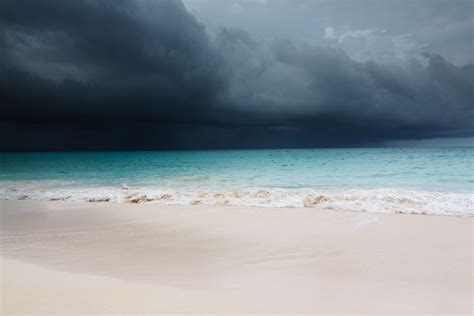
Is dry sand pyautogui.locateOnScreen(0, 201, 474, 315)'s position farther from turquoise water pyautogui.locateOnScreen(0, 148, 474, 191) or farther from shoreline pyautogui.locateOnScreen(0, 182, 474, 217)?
turquoise water pyautogui.locateOnScreen(0, 148, 474, 191)

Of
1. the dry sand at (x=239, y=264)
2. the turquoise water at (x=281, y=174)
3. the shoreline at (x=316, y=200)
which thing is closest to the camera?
the dry sand at (x=239, y=264)

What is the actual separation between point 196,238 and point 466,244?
614 cm

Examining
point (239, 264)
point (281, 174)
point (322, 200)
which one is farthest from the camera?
point (281, 174)

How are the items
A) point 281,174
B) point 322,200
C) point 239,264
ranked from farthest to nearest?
point 281,174
point 322,200
point 239,264

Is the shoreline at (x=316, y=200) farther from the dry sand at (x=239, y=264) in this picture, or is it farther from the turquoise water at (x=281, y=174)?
the turquoise water at (x=281, y=174)

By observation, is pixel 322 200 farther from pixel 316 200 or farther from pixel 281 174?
pixel 281 174

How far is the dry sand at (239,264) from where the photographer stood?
11.1 feet

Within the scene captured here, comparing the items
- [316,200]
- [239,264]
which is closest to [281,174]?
[316,200]

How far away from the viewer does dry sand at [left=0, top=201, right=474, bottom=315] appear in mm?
3379

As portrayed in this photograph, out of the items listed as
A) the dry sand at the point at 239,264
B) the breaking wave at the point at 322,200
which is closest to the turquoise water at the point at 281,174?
the breaking wave at the point at 322,200

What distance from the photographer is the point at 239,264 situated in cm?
504

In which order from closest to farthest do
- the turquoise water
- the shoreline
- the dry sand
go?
the dry sand
the shoreline
the turquoise water

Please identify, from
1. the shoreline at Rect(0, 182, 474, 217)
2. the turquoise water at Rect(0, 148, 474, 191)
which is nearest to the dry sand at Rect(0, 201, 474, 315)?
the shoreline at Rect(0, 182, 474, 217)

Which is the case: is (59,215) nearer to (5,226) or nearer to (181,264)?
(5,226)
